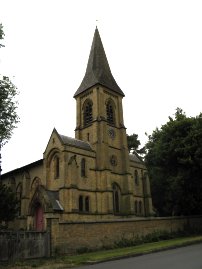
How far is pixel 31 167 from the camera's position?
4128 centimetres

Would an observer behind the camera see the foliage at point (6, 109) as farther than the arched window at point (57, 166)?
No

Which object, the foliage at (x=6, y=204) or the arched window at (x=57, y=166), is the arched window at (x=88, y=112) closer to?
the arched window at (x=57, y=166)

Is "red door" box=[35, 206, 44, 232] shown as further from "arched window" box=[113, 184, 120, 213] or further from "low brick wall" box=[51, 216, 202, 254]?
"low brick wall" box=[51, 216, 202, 254]

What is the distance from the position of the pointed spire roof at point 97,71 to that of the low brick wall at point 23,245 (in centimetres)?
2661

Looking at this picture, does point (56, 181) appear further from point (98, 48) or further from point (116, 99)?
point (98, 48)

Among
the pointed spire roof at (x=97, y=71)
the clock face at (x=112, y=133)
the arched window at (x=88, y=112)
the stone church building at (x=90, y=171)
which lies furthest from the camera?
the pointed spire roof at (x=97, y=71)

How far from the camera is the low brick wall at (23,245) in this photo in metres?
16.9

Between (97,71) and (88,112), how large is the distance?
→ 624 cm

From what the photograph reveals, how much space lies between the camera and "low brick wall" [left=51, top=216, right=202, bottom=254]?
19.1 meters

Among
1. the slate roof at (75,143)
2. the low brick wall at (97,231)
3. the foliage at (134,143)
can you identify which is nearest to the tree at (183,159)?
the low brick wall at (97,231)

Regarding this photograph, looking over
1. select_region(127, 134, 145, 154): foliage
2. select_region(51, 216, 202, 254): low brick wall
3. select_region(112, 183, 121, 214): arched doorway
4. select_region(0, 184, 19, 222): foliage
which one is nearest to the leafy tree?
select_region(0, 184, 19, 222): foliage

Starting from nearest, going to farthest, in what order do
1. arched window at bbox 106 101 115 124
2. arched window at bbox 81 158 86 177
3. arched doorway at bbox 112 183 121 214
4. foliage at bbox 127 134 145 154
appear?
arched window at bbox 81 158 86 177 → arched doorway at bbox 112 183 121 214 → arched window at bbox 106 101 115 124 → foliage at bbox 127 134 145 154

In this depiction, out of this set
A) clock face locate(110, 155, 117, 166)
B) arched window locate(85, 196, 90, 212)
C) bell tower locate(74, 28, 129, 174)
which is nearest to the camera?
arched window locate(85, 196, 90, 212)

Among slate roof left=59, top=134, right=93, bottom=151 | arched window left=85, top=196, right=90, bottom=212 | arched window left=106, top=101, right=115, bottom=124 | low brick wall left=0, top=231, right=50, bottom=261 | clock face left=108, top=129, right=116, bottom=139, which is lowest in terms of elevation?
low brick wall left=0, top=231, right=50, bottom=261
